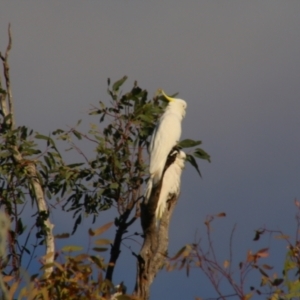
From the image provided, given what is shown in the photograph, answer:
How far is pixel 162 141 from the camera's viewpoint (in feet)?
17.7

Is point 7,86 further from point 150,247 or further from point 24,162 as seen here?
point 150,247

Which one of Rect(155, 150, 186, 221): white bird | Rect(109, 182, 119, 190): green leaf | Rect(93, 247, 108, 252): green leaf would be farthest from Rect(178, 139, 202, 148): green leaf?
Rect(93, 247, 108, 252): green leaf

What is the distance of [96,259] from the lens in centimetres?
297

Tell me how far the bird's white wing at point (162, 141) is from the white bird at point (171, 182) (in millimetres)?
96

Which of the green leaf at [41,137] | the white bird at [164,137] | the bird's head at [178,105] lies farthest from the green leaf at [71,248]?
the bird's head at [178,105]

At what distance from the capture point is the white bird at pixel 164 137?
4.83 metres

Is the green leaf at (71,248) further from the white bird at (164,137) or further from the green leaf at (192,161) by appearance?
the green leaf at (192,161)

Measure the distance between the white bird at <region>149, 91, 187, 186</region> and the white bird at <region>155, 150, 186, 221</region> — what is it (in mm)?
100

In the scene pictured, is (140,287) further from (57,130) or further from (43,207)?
(57,130)

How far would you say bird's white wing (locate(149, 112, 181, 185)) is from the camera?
190 inches

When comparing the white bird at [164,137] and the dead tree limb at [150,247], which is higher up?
Result: the white bird at [164,137]

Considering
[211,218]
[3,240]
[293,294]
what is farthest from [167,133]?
[3,240]

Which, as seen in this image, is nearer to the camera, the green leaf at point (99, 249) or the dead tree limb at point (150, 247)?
the green leaf at point (99, 249)

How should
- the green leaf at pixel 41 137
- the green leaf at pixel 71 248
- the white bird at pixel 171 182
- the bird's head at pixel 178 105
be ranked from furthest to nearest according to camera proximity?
the bird's head at pixel 178 105 < the green leaf at pixel 41 137 < the white bird at pixel 171 182 < the green leaf at pixel 71 248
